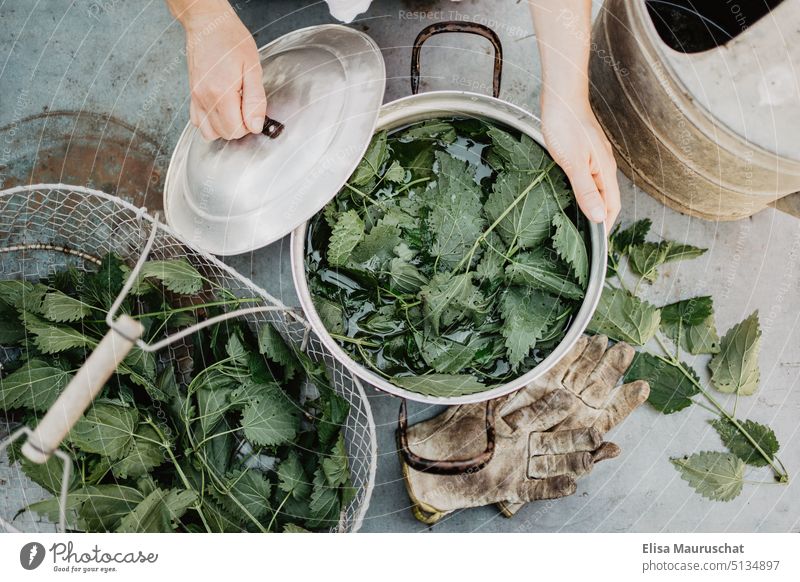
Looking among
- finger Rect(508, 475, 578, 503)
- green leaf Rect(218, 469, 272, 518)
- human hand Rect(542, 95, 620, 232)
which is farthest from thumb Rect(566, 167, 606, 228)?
green leaf Rect(218, 469, 272, 518)

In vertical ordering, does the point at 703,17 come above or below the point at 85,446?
above

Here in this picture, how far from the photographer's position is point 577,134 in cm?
43

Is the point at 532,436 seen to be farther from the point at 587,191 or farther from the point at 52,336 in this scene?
the point at 52,336

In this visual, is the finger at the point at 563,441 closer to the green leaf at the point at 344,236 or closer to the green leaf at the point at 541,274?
the green leaf at the point at 541,274

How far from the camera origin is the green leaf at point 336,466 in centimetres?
46

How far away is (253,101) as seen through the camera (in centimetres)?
41

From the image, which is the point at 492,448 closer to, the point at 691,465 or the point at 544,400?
the point at 544,400

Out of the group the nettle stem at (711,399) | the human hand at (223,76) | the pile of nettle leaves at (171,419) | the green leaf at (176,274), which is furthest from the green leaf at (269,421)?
the nettle stem at (711,399)

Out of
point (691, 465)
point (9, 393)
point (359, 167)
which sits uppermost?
point (359, 167)

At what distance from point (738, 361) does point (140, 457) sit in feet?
1.65

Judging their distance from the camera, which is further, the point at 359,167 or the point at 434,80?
the point at 434,80

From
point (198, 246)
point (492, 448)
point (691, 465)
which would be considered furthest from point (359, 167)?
point (691, 465)

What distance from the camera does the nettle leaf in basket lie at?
53 cm
